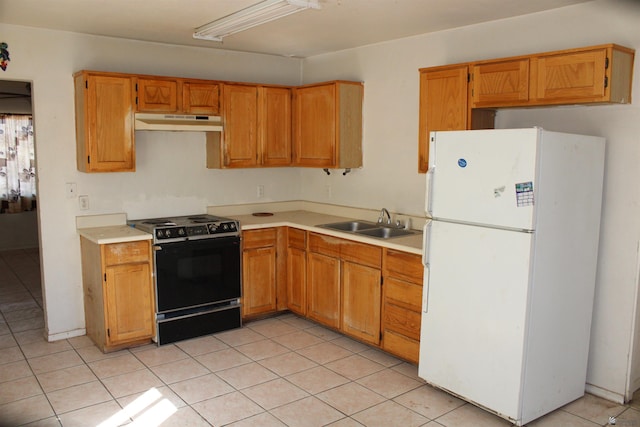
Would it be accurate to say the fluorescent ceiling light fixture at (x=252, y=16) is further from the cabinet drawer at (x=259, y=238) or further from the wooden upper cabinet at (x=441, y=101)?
the cabinet drawer at (x=259, y=238)

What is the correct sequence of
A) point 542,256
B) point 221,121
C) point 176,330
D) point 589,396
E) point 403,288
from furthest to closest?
point 221,121 → point 176,330 → point 403,288 → point 589,396 → point 542,256

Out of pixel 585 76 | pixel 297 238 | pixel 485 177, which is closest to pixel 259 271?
pixel 297 238

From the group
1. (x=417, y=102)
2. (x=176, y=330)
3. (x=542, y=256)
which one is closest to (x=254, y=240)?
(x=176, y=330)

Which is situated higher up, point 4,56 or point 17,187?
point 4,56

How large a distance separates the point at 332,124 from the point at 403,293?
1.73 meters

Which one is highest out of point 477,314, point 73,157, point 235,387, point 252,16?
point 252,16

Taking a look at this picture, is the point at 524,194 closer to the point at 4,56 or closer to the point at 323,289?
the point at 323,289

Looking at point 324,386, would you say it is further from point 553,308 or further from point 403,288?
point 553,308

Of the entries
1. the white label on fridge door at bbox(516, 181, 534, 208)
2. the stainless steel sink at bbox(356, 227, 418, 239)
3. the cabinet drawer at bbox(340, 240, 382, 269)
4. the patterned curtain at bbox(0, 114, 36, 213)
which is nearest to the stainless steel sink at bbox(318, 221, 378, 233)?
the stainless steel sink at bbox(356, 227, 418, 239)

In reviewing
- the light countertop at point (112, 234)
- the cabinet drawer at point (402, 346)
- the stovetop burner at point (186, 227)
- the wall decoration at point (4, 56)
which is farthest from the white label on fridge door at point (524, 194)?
the wall decoration at point (4, 56)

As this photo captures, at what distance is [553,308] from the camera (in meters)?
2.88

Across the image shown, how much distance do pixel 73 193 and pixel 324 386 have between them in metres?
2.54

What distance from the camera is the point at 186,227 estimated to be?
13.5 ft

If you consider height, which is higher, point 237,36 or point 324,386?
point 237,36
